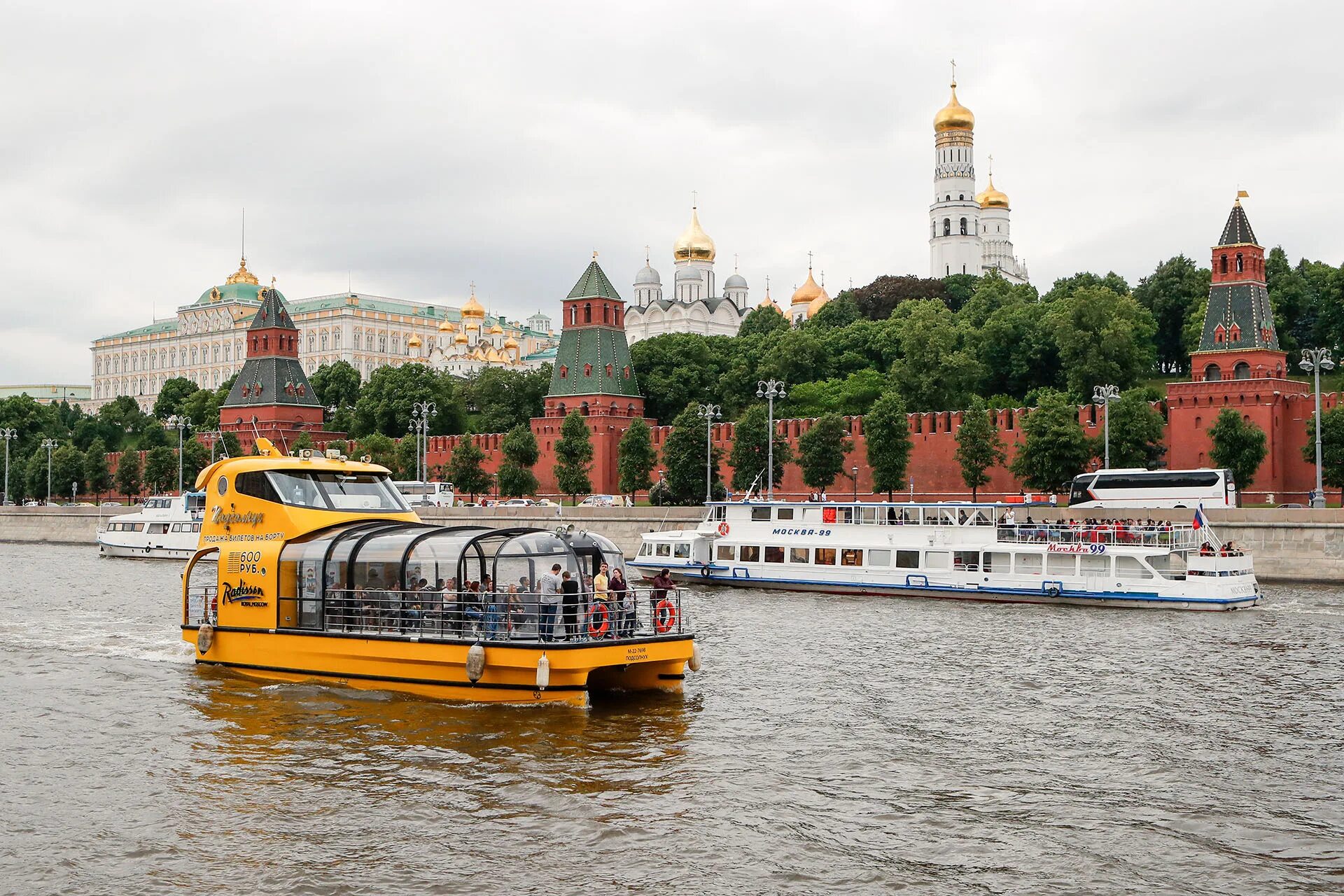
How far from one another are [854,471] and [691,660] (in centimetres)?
5519

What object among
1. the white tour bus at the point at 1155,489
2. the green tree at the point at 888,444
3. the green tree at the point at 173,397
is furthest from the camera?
the green tree at the point at 173,397

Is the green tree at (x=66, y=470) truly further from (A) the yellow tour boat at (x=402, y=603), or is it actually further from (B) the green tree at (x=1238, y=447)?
(A) the yellow tour boat at (x=402, y=603)

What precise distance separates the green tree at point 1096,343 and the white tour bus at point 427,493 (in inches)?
1330

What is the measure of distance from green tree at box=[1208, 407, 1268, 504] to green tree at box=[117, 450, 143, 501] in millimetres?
73891

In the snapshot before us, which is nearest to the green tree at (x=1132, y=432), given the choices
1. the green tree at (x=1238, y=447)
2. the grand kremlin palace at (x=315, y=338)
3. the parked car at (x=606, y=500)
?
the green tree at (x=1238, y=447)

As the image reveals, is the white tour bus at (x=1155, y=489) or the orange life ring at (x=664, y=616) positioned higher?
the white tour bus at (x=1155, y=489)

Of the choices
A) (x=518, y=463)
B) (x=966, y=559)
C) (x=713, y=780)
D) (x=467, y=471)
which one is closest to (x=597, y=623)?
(x=713, y=780)

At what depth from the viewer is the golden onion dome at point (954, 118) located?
13688 cm

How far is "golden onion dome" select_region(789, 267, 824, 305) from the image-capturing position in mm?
148875

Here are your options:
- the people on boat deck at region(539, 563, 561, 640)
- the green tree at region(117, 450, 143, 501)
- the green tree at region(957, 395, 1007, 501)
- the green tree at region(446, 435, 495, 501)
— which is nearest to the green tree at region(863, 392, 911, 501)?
the green tree at region(957, 395, 1007, 501)

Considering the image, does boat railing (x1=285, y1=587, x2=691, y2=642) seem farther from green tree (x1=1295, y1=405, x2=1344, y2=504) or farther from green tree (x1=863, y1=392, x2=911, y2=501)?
green tree (x1=863, y1=392, x2=911, y2=501)

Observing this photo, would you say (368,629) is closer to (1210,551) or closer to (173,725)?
(173,725)

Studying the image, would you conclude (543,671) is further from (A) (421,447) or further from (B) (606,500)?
(A) (421,447)

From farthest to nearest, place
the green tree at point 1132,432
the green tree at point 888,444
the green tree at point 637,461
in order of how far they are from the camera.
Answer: the green tree at point 637,461, the green tree at point 888,444, the green tree at point 1132,432
